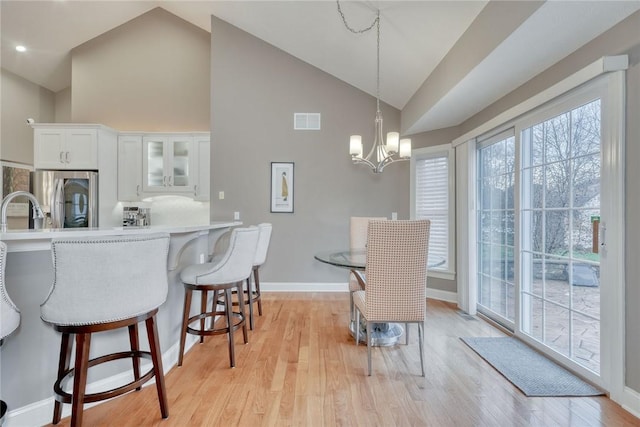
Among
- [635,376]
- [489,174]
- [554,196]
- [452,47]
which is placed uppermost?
[452,47]

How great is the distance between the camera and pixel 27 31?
4156mm

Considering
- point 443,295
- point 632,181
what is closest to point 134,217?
point 443,295

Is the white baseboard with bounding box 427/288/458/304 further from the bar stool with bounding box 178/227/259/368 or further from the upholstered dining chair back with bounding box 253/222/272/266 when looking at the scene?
the bar stool with bounding box 178/227/259/368

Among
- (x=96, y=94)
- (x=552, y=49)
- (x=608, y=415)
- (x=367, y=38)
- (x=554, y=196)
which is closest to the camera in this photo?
(x=608, y=415)

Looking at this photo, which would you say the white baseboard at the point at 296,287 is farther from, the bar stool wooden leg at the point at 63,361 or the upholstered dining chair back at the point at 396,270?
the bar stool wooden leg at the point at 63,361

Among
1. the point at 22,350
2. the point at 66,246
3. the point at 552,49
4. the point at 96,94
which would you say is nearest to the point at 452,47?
the point at 552,49

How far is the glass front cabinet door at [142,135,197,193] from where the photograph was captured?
14.4ft

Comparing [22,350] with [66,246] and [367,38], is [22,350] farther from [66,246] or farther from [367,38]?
[367,38]

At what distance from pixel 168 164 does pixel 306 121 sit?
2.11 meters

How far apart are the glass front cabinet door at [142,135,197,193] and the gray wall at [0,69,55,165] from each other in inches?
78.6

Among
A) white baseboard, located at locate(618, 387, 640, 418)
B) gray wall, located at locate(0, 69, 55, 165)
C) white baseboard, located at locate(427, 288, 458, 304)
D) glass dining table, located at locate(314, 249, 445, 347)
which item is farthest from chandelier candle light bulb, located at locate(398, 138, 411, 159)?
gray wall, located at locate(0, 69, 55, 165)

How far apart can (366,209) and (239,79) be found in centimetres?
260

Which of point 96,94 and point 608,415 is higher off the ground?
point 96,94

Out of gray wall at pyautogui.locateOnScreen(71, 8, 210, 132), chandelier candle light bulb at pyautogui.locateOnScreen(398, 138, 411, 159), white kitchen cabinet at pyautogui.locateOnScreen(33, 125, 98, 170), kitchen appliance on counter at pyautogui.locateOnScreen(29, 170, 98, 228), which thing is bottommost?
kitchen appliance on counter at pyautogui.locateOnScreen(29, 170, 98, 228)
